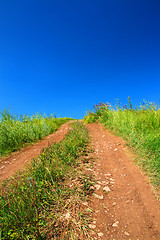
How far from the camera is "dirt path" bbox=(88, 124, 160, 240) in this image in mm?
1880

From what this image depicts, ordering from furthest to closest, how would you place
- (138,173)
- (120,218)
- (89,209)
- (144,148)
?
(144,148), (138,173), (89,209), (120,218)

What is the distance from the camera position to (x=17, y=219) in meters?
1.83

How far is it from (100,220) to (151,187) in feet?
4.38

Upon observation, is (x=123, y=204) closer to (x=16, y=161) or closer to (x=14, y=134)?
(x=16, y=161)

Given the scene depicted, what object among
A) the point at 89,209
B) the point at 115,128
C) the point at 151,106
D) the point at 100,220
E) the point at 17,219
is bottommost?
the point at 100,220

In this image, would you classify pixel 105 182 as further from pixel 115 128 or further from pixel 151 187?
pixel 115 128

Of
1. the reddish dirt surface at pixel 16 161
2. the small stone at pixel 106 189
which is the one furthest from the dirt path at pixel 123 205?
the reddish dirt surface at pixel 16 161

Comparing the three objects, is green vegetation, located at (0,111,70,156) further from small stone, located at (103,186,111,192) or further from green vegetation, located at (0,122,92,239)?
small stone, located at (103,186,111,192)

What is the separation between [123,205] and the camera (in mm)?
2307

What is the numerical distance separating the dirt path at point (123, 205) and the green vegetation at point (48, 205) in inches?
10.5

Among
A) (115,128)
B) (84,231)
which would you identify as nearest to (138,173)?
(84,231)

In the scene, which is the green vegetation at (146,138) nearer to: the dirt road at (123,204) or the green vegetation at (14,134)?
the dirt road at (123,204)

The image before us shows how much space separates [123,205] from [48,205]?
4.50ft

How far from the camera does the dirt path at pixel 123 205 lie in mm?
1880
